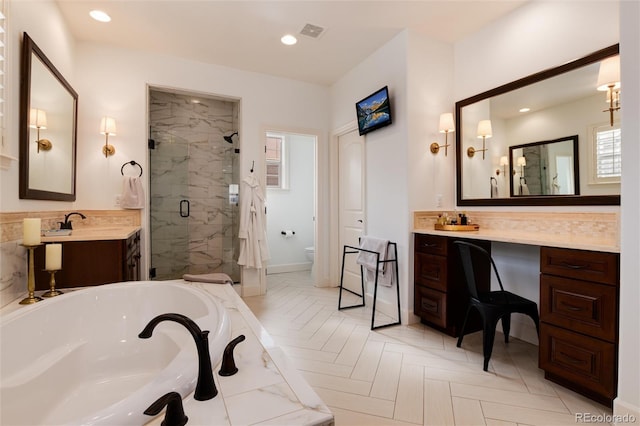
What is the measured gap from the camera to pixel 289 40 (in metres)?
3.03

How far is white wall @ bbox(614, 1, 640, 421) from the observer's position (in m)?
1.43

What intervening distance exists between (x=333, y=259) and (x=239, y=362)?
10.00 ft

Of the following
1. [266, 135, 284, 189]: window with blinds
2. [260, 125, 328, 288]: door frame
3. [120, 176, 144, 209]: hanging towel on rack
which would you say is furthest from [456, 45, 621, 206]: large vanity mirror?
[120, 176, 144, 209]: hanging towel on rack

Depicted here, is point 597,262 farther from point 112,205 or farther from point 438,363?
point 112,205

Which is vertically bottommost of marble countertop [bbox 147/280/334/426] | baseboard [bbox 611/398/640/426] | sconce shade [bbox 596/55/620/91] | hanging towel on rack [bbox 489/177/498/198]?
baseboard [bbox 611/398/640/426]

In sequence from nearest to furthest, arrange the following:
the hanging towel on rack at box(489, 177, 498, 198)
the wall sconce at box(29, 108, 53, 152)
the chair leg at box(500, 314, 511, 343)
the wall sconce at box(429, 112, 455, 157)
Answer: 1. the wall sconce at box(29, 108, 53, 152)
2. the chair leg at box(500, 314, 511, 343)
3. the hanging towel on rack at box(489, 177, 498, 198)
4. the wall sconce at box(429, 112, 455, 157)

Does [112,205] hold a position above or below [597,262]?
above

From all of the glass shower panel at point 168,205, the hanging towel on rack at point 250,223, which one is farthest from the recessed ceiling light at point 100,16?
the hanging towel on rack at point 250,223

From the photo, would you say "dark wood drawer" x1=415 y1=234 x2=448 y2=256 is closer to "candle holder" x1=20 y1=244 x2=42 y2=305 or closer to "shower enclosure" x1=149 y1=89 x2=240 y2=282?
"shower enclosure" x1=149 y1=89 x2=240 y2=282

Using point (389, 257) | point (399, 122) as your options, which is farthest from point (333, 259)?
point (399, 122)

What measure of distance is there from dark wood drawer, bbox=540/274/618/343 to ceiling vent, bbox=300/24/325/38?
2700mm

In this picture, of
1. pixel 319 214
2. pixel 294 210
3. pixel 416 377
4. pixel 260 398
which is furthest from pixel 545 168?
pixel 294 210

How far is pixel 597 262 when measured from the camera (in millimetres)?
1614

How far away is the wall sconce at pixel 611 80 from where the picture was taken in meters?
1.97
